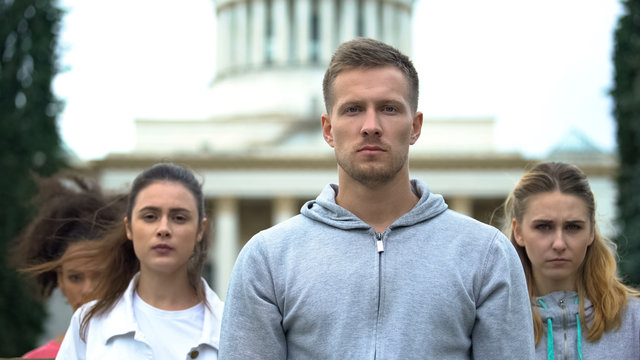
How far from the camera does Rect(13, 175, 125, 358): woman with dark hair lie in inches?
168

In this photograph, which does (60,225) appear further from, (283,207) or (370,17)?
(370,17)

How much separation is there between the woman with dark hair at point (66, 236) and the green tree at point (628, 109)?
14.3m

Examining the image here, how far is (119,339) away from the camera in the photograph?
3299mm

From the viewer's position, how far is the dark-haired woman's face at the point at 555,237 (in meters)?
3.24

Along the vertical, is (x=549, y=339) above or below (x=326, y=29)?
below

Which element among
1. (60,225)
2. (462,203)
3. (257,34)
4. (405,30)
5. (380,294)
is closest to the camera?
(380,294)

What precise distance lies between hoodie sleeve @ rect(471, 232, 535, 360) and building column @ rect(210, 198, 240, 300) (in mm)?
31644

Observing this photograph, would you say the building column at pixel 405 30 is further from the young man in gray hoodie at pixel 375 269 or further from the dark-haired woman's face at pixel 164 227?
the young man in gray hoodie at pixel 375 269

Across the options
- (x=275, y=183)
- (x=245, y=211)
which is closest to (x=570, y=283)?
(x=275, y=183)

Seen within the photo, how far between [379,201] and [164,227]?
4.30 ft

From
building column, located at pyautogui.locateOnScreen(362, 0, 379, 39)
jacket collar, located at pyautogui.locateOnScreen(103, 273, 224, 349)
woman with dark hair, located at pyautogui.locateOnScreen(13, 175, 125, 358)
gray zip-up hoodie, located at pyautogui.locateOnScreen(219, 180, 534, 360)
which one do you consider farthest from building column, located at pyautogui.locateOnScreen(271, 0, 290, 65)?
gray zip-up hoodie, located at pyautogui.locateOnScreen(219, 180, 534, 360)

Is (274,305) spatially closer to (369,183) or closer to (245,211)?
(369,183)

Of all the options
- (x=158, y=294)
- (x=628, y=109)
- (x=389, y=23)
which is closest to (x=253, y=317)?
(x=158, y=294)

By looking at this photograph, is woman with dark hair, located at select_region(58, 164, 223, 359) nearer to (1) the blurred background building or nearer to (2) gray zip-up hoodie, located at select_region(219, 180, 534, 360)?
(2) gray zip-up hoodie, located at select_region(219, 180, 534, 360)
